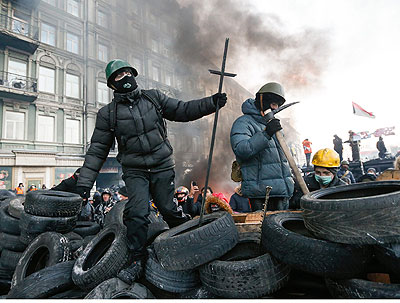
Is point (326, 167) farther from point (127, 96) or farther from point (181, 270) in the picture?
point (127, 96)

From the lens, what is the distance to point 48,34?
18875 mm

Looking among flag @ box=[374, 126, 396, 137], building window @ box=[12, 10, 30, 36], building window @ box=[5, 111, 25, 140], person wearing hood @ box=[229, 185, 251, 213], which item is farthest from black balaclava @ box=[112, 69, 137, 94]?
building window @ box=[12, 10, 30, 36]

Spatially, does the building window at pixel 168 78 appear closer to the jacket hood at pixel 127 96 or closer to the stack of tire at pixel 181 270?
the jacket hood at pixel 127 96

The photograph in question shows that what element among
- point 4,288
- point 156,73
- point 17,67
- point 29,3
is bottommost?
point 4,288

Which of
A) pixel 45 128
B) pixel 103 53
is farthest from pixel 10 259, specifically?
pixel 103 53

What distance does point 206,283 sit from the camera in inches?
73.2

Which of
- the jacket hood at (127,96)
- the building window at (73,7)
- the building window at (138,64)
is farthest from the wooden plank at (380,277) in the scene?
the building window at (73,7)

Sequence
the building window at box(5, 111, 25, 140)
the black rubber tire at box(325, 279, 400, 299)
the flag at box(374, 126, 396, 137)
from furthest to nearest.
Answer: the building window at box(5, 111, 25, 140), the flag at box(374, 126, 396, 137), the black rubber tire at box(325, 279, 400, 299)

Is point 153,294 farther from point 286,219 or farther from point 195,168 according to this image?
point 195,168

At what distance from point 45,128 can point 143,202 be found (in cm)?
1887

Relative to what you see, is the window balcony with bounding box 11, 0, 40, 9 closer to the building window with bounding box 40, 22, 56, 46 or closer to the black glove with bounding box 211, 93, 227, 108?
the building window with bounding box 40, 22, 56, 46

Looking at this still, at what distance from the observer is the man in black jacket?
2.48m

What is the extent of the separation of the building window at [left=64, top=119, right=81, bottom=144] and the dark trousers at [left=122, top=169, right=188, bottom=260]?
18715 mm

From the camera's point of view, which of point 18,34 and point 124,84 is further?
point 18,34
